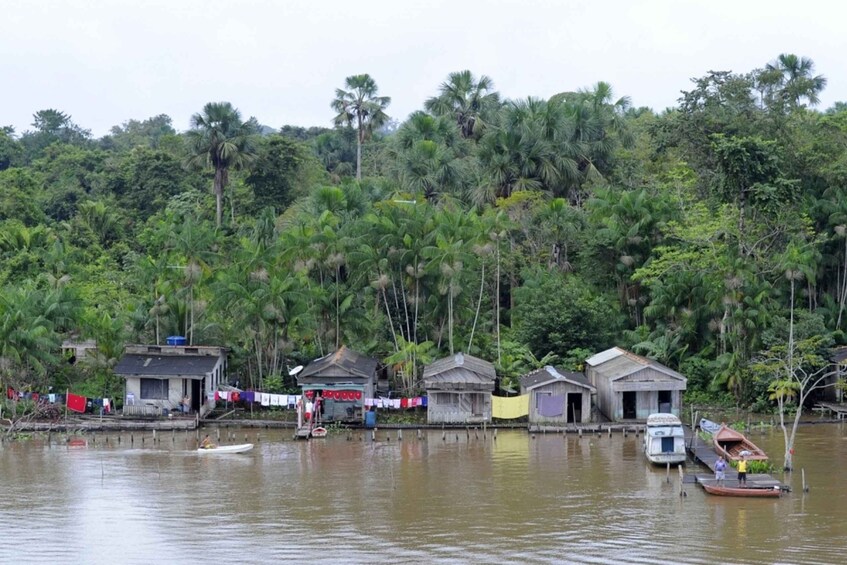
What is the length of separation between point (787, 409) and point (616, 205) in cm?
1466

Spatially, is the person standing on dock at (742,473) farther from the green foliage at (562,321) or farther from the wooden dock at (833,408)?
the green foliage at (562,321)

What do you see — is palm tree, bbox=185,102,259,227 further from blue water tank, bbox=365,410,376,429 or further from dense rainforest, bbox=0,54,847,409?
blue water tank, bbox=365,410,376,429

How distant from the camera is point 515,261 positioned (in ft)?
205

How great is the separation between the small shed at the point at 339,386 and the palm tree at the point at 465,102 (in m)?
27.5

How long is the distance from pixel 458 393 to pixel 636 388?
7337 millimetres

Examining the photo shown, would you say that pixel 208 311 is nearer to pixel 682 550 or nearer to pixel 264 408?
pixel 264 408

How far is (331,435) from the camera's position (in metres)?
48.9

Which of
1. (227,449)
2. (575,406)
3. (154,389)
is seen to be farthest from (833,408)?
(154,389)

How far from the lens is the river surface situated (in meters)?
30.4

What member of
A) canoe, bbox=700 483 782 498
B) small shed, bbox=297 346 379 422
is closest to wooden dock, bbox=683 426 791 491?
canoe, bbox=700 483 782 498

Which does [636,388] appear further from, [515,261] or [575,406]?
[515,261]

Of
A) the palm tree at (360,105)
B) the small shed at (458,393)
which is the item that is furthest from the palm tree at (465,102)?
the small shed at (458,393)

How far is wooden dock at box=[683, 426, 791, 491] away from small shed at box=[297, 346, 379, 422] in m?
13.3

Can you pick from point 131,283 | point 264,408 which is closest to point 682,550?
point 264,408
